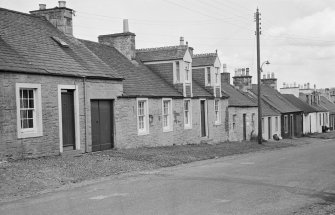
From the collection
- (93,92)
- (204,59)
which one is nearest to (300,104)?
(204,59)

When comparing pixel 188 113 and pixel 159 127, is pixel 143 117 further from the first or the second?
pixel 188 113

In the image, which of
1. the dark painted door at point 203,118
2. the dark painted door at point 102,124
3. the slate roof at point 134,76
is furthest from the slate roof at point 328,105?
the dark painted door at point 102,124

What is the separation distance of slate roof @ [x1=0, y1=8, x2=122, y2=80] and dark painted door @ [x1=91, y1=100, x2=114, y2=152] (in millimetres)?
1455

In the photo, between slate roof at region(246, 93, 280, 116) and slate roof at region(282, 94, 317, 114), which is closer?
slate roof at region(246, 93, 280, 116)

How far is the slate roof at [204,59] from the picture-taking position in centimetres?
3596

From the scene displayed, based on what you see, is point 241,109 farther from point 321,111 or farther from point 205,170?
point 321,111

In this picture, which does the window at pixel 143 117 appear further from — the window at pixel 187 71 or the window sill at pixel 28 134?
the window sill at pixel 28 134

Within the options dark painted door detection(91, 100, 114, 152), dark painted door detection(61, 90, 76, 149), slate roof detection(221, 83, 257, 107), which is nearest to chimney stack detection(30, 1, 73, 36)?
dark painted door detection(91, 100, 114, 152)

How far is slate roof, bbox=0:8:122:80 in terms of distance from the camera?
18.4 m

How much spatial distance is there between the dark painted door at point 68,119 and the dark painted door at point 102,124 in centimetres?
146

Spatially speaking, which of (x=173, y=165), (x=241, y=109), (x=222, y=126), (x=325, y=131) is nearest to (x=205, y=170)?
(x=173, y=165)

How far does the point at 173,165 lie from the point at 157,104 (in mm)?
8142

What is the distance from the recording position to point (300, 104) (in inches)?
2389

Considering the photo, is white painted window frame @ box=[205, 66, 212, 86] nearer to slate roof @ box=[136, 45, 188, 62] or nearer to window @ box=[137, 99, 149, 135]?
slate roof @ box=[136, 45, 188, 62]
